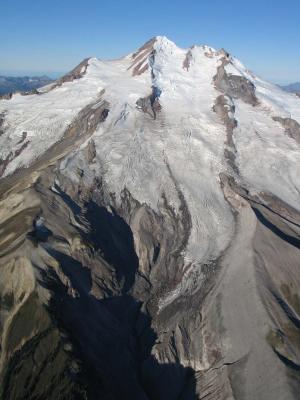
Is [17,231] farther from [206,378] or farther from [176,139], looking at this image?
[176,139]

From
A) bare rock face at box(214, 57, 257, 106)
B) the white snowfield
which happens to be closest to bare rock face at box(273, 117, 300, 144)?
the white snowfield

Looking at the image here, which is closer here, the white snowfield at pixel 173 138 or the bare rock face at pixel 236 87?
the white snowfield at pixel 173 138

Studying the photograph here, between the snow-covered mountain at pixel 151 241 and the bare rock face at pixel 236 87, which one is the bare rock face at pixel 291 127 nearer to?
the snow-covered mountain at pixel 151 241

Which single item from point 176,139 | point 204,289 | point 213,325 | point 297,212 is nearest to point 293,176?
point 297,212

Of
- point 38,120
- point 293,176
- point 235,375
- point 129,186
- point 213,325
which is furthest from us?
point 38,120

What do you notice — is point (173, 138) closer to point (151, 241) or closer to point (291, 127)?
point (291, 127)

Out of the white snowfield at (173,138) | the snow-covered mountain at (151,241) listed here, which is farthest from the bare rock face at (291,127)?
the white snowfield at (173,138)
